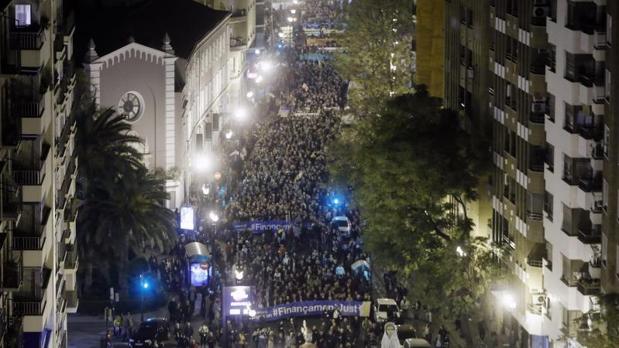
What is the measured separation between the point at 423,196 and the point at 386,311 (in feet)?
16.0

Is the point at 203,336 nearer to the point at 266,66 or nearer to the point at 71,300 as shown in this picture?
the point at 71,300

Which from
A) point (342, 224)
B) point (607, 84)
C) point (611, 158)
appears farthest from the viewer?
point (342, 224)

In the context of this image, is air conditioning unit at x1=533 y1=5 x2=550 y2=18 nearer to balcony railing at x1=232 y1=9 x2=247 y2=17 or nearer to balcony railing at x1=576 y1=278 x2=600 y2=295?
balcony railing at x1=576 y1=278 x2=600 y2=295

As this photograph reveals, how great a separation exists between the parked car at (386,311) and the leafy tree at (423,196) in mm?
1337

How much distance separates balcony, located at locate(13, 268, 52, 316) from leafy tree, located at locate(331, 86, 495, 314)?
79.8 feet

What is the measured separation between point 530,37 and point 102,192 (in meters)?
22.0

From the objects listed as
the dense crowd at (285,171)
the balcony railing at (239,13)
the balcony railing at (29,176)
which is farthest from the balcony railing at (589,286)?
the balcony railing at (239,13)

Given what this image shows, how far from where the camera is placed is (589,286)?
5988 cm

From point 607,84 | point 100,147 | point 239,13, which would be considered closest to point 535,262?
point 607,84

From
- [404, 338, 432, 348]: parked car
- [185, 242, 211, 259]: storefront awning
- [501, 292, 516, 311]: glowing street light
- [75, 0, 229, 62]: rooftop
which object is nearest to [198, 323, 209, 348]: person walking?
[404, 338, 432, 348]: parked car

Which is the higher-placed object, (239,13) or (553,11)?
(553,11)

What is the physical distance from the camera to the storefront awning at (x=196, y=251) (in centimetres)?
8281

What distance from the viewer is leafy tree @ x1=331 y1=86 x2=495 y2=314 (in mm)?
71688

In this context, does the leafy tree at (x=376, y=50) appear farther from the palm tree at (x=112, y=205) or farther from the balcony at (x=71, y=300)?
the balcony at (x=71, y=300)
